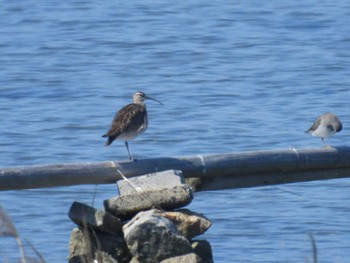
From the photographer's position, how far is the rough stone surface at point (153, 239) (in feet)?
25.5

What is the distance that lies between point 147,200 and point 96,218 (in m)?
0.37

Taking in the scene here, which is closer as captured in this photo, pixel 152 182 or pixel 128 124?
pixel 152 182

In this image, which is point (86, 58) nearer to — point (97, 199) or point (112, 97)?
point (112, 97)

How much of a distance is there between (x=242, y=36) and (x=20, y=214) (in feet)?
42.5

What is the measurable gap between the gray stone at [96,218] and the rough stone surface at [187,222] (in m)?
0.34

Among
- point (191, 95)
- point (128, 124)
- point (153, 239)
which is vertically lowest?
point (191, 95)

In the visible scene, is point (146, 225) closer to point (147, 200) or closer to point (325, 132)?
point (147, 200)

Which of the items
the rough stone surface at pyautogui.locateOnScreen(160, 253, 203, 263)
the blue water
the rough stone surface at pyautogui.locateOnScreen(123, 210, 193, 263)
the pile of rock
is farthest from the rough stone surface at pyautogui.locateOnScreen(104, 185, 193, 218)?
the blue water

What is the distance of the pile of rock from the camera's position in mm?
7816

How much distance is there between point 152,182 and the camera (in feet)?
26.8

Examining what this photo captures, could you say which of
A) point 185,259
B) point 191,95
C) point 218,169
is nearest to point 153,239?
point 185,259

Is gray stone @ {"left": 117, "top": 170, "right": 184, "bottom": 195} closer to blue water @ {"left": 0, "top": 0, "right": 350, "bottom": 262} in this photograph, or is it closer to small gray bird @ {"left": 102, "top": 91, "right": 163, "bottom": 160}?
small gray bird @ {"left": 102, "top": 91, "right": 163, "bottom": 160}

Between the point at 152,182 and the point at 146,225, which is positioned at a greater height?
the point at 152,182

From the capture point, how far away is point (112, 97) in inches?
752
